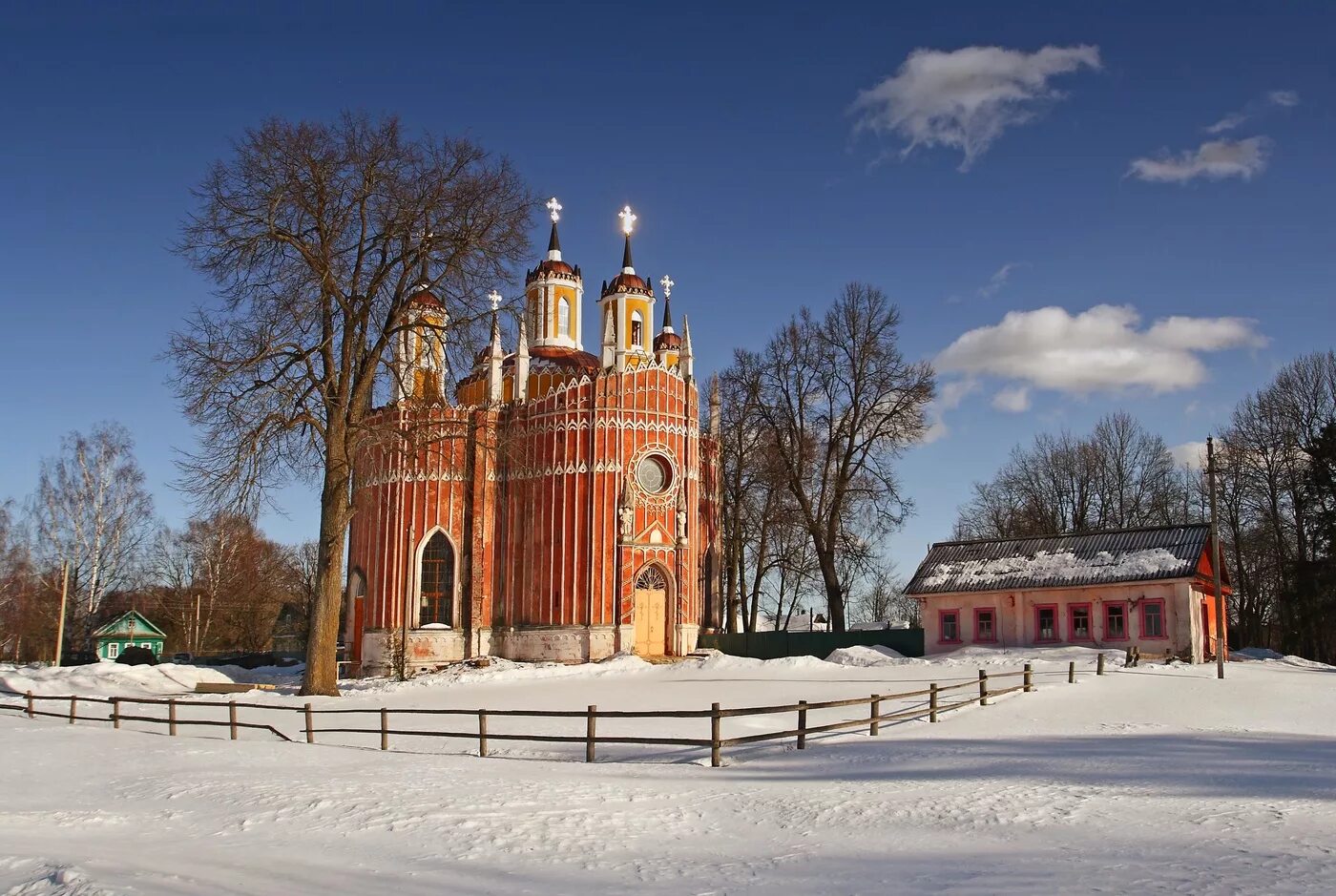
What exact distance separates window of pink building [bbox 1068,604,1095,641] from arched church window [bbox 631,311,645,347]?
19662mm

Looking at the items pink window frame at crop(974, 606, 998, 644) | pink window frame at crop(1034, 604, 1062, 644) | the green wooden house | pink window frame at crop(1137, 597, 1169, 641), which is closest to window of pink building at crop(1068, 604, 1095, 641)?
pink window frame at crop(1034, 604, 1062, 644)

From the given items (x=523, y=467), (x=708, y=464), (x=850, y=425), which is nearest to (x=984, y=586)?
(x=850, y=425)

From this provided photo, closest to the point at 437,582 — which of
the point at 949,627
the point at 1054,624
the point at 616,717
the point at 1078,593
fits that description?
the point at 949,627

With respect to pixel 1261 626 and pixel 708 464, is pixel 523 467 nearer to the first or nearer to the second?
pixel 708 464

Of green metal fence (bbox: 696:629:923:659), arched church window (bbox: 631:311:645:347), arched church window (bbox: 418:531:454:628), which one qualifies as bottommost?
green metal fence (bbox: 696:629:923:659)

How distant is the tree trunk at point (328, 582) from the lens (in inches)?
1093

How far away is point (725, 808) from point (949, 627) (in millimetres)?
27030

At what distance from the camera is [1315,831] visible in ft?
33.2

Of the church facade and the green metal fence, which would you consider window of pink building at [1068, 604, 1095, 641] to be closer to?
the green metal fence

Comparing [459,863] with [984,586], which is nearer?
[459,863]

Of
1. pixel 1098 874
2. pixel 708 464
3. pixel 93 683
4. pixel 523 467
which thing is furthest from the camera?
pixel 708 464

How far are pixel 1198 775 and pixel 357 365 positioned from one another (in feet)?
70.4

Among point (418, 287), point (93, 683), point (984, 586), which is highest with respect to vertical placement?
point (418, 287)

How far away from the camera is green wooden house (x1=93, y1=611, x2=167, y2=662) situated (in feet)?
179
